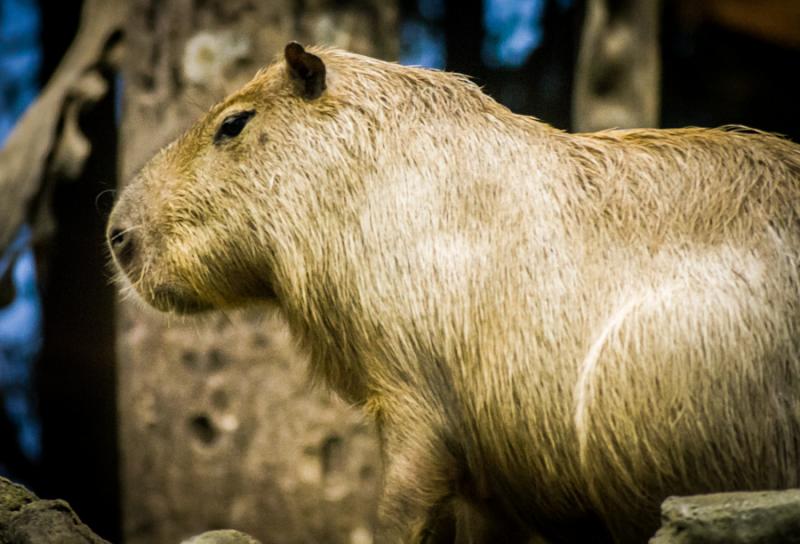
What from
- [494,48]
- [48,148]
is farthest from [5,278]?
[494,48]

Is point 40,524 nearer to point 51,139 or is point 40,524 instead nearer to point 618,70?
point 51,139

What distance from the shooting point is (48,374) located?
641 centimetres

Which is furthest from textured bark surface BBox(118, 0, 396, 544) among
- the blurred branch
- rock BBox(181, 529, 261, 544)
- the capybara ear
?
rock BBox(181, 529, 261, 544)

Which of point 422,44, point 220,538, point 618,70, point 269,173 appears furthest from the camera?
point 422,44

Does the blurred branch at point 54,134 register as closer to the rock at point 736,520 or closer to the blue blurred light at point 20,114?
the blue blurred light at point 20,114

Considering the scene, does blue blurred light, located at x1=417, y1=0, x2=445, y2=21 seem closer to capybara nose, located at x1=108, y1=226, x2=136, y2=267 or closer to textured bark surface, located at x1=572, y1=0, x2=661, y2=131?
textured bark surface, located at x1=572, y1=0, x2=661, y2=131

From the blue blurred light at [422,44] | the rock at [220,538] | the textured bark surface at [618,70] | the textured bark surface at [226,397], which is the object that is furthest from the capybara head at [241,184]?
Result: the blue blurred light at [422,44]

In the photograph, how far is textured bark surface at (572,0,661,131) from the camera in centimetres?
501

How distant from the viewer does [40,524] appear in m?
2.70

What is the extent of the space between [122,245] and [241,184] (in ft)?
1.41

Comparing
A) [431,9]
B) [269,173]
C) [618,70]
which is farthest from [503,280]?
[431,9]

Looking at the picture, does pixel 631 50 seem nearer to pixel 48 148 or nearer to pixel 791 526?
pixel 48 148

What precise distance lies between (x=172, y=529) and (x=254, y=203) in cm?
203

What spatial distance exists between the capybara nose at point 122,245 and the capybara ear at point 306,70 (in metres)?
0.67
